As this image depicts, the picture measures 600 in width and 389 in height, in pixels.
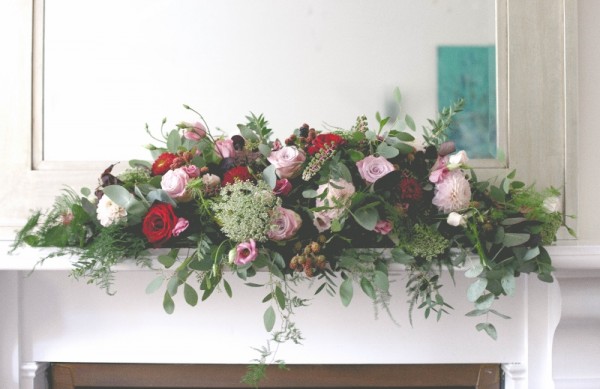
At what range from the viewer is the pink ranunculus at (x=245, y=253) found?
95 cm

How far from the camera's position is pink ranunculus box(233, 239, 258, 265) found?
0.95 metres

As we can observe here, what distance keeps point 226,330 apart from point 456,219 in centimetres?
63

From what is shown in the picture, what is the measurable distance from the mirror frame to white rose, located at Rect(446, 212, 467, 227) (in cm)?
28

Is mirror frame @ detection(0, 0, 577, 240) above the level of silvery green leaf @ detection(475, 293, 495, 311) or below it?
above

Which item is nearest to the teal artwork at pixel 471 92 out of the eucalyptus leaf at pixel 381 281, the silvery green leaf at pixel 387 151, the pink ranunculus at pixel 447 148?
the pink ranunculus at pixel 447 148

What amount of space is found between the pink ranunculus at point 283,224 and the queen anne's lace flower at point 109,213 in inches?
11.6

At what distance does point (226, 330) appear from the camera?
126 centimetres

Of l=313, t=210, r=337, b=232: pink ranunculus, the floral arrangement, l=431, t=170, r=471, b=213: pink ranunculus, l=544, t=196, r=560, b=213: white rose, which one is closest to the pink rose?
the floral arrangement

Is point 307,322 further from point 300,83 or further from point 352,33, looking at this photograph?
point 352,33

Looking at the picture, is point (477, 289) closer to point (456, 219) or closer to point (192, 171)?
point (456, 219)

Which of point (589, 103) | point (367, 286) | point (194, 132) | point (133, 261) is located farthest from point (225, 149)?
point (589, 103)

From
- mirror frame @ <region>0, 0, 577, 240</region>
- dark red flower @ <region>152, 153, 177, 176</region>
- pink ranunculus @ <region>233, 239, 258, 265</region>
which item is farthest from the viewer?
mirror frame @ <region>0, 0, 577, 240</region>

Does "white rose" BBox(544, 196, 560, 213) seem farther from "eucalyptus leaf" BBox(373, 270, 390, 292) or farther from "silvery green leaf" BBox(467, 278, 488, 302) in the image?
"eucalyptus leaf" BBox(373, 270, 390, 292)

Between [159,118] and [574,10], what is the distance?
3.46 ft
